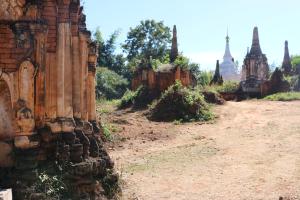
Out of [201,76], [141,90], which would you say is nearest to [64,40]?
[141,90]

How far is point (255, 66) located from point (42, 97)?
28952mm

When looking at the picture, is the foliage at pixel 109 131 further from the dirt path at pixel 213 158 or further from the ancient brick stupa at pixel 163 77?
the ancient brick stupa at pixel 163 77

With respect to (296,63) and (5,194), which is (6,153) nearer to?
(5,194)

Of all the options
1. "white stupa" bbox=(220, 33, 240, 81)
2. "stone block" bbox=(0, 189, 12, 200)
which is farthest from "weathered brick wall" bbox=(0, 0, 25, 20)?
"white stupa" bbox=(220, 33, 240, 81)

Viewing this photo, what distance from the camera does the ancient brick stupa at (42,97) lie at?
7.45 metres

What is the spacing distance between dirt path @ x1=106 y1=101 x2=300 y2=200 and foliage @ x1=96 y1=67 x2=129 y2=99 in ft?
57.3

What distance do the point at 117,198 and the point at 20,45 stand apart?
10.4 feet

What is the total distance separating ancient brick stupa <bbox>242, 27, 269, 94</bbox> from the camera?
111ft

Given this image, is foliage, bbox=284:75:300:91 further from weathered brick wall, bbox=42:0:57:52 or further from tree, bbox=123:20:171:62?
weathered brick wall, bbox=42:0:57:52

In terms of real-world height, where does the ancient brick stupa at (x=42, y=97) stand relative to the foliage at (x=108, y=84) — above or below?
below

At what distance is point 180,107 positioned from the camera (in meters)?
20.5

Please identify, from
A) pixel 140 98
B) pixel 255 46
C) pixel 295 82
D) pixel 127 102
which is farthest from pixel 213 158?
pixel 255 46

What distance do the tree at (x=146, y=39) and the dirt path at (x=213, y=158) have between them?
27582 mm

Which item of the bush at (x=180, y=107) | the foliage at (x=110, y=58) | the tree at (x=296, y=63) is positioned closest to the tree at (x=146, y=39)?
the foliage at (x=110, y=58)
